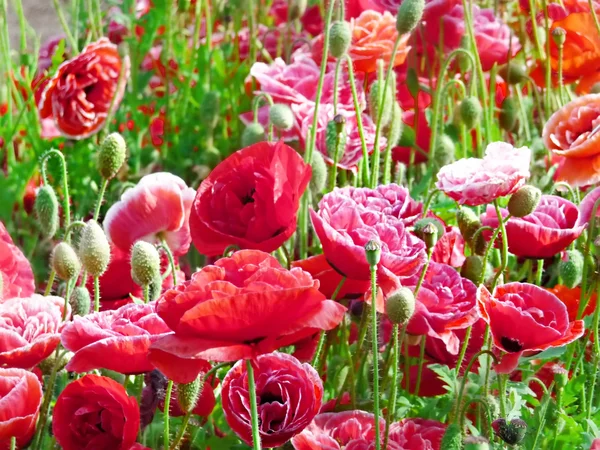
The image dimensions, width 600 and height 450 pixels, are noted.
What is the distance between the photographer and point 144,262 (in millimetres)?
979

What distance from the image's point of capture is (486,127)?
5.22ft

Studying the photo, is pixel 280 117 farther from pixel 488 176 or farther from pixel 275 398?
pixel 275 398

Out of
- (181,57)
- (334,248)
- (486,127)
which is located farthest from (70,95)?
(334,248)

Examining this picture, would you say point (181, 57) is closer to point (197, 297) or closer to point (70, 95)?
point (70, 95)

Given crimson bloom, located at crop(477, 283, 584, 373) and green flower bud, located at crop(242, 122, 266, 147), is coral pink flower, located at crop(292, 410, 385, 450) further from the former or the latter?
green flower bud, located at crop(242, 122, 266, 147)

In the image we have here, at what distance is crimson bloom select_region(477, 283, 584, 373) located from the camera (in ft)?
3.01

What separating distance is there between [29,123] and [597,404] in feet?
4.40

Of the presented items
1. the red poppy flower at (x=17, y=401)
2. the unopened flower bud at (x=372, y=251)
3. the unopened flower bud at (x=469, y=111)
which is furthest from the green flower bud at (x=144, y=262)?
the unopened flower bud at (x=469, y=111)

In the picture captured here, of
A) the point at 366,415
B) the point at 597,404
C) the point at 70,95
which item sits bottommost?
the point at 597,404

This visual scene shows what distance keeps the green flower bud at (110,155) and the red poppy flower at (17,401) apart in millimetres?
313

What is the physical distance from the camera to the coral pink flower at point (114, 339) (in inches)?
33.3

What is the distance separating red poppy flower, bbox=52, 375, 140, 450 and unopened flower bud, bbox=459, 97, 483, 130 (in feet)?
2.43

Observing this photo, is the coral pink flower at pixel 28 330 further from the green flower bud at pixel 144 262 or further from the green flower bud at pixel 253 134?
the green flower bud at pixel 253 134

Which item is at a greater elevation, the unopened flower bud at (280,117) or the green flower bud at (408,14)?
the green flower bud at (408,14)
